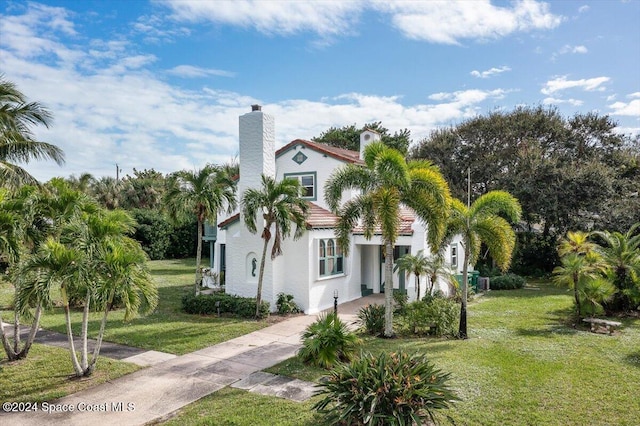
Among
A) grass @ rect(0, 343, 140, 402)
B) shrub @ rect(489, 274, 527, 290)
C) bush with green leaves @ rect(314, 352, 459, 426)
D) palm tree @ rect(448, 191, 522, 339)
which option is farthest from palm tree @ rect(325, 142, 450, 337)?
shrub @ rect(489, 274, 527, 290)

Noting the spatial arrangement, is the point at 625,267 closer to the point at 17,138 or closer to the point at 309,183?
the point at 309,183

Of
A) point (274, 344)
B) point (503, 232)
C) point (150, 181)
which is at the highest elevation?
point (150, 181)

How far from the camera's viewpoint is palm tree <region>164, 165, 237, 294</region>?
1678cm

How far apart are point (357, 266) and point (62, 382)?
496 inches

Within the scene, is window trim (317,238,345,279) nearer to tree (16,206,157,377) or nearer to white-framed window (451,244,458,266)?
white-framed window (451,244,458,266)

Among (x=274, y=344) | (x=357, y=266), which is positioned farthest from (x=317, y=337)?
(x=357, y=266)

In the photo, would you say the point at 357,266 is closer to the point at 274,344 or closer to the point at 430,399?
the point at 274,344

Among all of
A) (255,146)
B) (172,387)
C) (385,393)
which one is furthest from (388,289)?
(255,146)

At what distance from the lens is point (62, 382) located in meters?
9.02

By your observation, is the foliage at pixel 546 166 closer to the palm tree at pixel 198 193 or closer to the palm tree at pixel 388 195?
the palm tree at pixel 388 195

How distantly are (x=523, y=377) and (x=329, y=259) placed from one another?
9.37 meters

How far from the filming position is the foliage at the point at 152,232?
3575cm

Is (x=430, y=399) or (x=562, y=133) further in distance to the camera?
(x=562, y=133)

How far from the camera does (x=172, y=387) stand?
8.88 m
